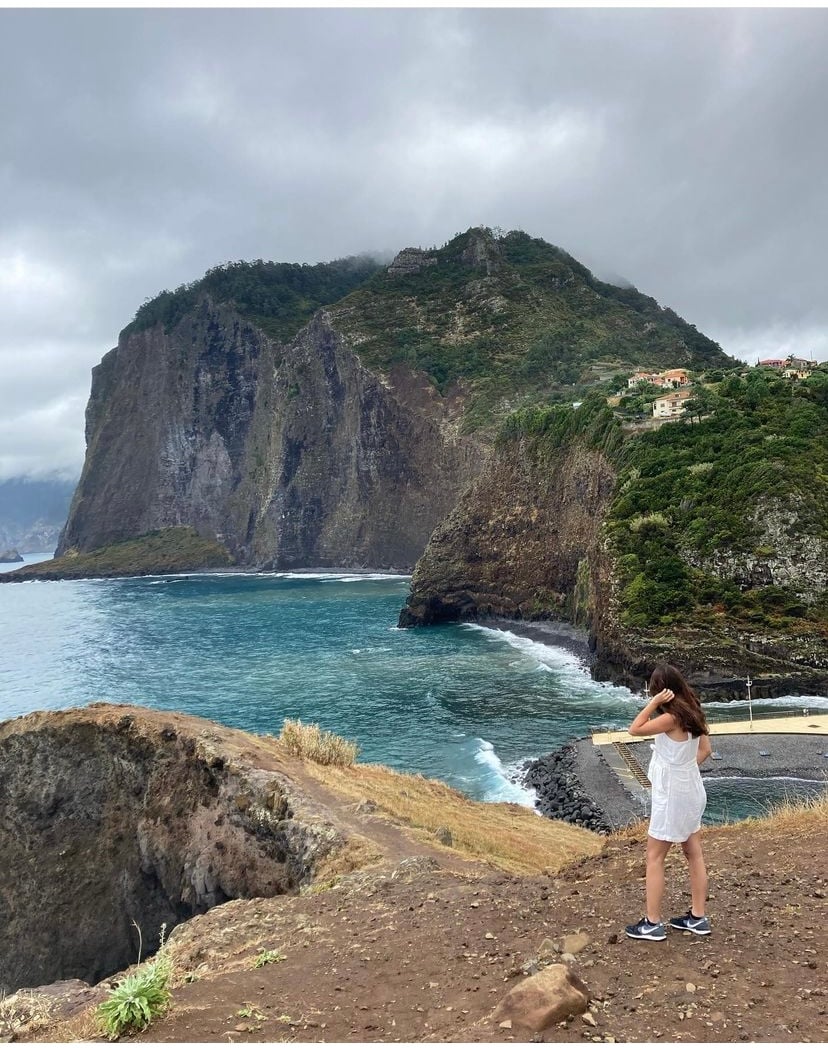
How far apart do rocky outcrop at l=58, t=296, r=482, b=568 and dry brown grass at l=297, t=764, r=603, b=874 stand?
311ft

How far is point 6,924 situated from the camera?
18.4 m

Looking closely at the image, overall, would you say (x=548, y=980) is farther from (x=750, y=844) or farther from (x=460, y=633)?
(x=460, y=633)

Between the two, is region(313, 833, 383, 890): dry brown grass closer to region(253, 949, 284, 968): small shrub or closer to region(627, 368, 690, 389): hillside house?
region(253, 949, 284, 968): small shrub

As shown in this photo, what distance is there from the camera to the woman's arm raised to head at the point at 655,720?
6.78 meters

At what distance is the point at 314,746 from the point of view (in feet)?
69.9

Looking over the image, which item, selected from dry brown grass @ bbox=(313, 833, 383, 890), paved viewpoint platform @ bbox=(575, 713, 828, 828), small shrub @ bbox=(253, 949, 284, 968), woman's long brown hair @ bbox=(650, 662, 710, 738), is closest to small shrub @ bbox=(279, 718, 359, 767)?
dry brown grass @ bbox=(313, 833, 383, 890)

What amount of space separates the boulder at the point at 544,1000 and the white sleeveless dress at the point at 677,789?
170 centimetres

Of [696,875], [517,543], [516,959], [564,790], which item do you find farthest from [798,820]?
[517,543]

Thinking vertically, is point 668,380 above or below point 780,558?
above

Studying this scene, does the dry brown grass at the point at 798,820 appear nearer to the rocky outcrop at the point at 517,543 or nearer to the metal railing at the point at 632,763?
the metal railing at the point at 632,763

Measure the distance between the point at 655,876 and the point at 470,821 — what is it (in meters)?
12.9

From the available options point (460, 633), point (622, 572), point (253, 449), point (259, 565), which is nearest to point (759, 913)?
point (622, 572)

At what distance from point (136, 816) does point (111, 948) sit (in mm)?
3151

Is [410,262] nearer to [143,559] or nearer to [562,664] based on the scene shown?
[143,559]
